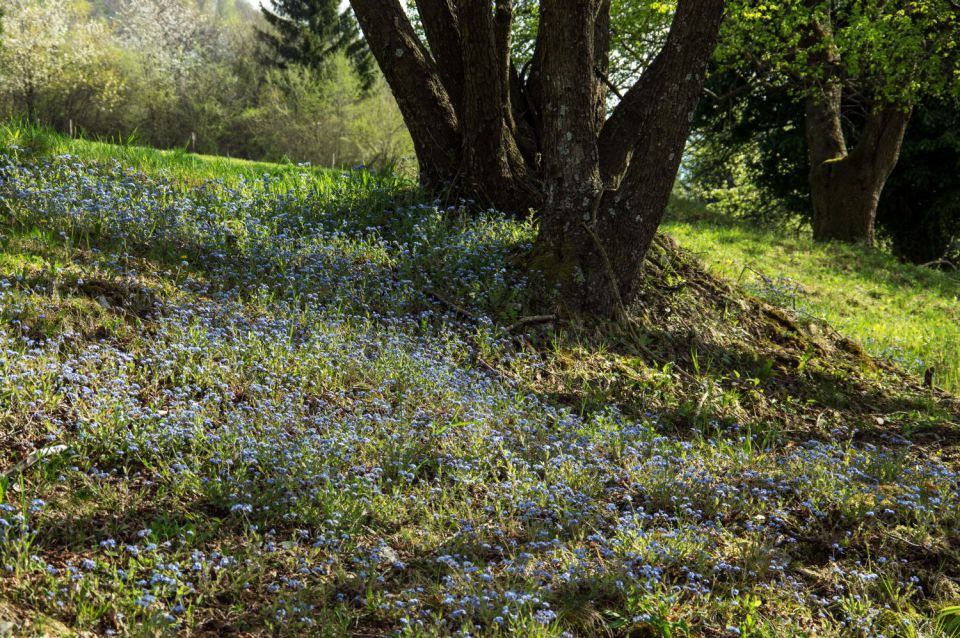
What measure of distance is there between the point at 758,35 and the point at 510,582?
1406 centimetres

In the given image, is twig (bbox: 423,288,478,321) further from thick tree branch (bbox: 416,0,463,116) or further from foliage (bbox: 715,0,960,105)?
foliage (bbox: 715,0,960,105)

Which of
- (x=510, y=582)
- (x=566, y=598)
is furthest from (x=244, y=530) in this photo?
(x=566, y=598)

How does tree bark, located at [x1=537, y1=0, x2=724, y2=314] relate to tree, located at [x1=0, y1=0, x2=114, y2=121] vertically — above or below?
below

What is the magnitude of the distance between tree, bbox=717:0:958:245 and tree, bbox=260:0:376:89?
26.6m

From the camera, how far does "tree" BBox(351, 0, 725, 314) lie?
6.40 m

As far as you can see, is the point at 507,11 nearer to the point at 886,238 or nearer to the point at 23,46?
the point at 886,238

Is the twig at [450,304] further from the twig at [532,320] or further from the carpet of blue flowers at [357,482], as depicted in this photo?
the twig at [532,320]

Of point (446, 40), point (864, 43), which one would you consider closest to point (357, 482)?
point (446, 40)

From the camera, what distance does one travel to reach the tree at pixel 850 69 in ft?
45.0

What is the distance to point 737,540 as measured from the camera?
384cm

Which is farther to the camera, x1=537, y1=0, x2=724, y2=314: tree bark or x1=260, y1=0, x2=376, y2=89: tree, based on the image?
Answer: x1=260, y1=0, x2=376, y2=89: tree

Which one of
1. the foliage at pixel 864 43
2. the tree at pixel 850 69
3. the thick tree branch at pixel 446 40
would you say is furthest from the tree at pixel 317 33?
the thick tree branch at pixel 446 40

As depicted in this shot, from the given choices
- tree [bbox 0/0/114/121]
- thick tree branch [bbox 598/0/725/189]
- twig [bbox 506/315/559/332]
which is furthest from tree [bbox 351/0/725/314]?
tree [bbox 0/0/114/121]

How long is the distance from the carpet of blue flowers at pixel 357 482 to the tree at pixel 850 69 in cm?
1094
